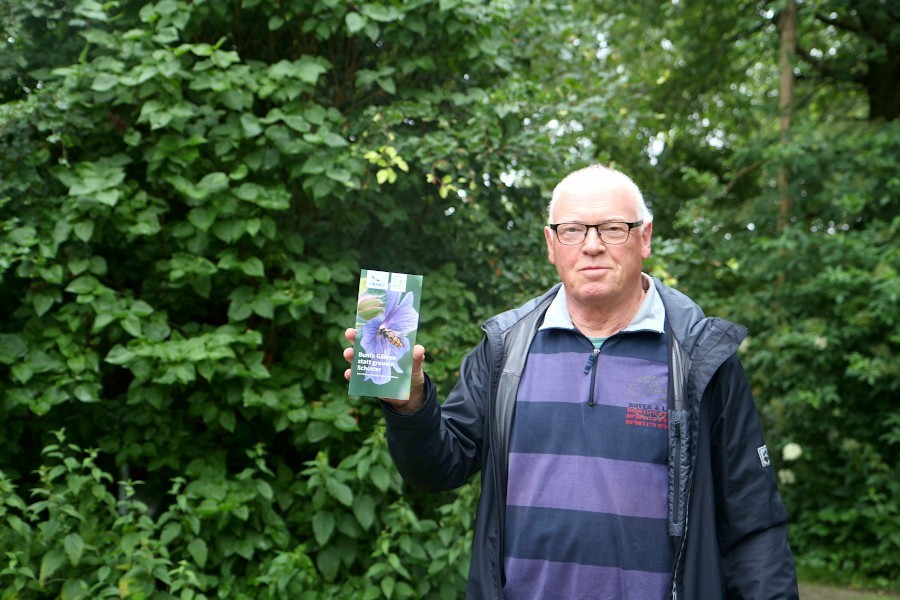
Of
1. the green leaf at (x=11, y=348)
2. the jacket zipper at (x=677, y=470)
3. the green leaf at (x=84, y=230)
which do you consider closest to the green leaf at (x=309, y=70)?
the green leaf at (x=84, y=230)

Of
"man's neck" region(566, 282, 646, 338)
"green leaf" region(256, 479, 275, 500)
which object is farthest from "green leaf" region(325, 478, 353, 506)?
"man's neck" region(566, 282, 646, 338)

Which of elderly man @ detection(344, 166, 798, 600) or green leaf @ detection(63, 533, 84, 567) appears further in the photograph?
green leaf @ detection(63, 533, 84, 567)

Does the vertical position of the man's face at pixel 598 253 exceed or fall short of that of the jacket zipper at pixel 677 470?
it exceeds it

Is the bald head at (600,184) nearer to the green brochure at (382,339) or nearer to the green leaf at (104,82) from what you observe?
the green brochure at (382,339)

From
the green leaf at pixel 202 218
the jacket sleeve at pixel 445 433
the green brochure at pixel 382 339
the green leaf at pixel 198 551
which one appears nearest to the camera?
the green brochure at pixel 382 339

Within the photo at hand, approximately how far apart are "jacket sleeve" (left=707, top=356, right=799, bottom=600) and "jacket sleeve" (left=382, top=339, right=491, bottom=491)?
25.0 inches

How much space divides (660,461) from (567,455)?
24 centimetres

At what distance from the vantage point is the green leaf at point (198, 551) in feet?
12.8

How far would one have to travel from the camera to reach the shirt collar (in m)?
2.46

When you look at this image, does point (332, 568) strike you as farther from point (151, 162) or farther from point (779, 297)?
point (779, 297)

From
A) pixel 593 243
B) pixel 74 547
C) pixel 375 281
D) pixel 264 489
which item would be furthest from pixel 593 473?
pixel 74 547

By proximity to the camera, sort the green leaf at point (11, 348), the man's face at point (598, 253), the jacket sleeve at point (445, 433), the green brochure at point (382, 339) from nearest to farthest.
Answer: the green brochure at point (382, 339), the jacket sleeve at point (445, 433), the man's face at point (598, 253), the green leaf at point (11, 348)

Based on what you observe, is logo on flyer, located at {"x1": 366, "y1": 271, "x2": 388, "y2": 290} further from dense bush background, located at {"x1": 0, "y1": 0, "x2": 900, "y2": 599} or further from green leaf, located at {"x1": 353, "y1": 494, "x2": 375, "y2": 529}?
green leaf, located at {"x1": 353, "y1": 494, "x2": 375, "y2": 529}

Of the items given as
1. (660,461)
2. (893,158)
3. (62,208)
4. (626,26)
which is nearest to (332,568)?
(62,208)
